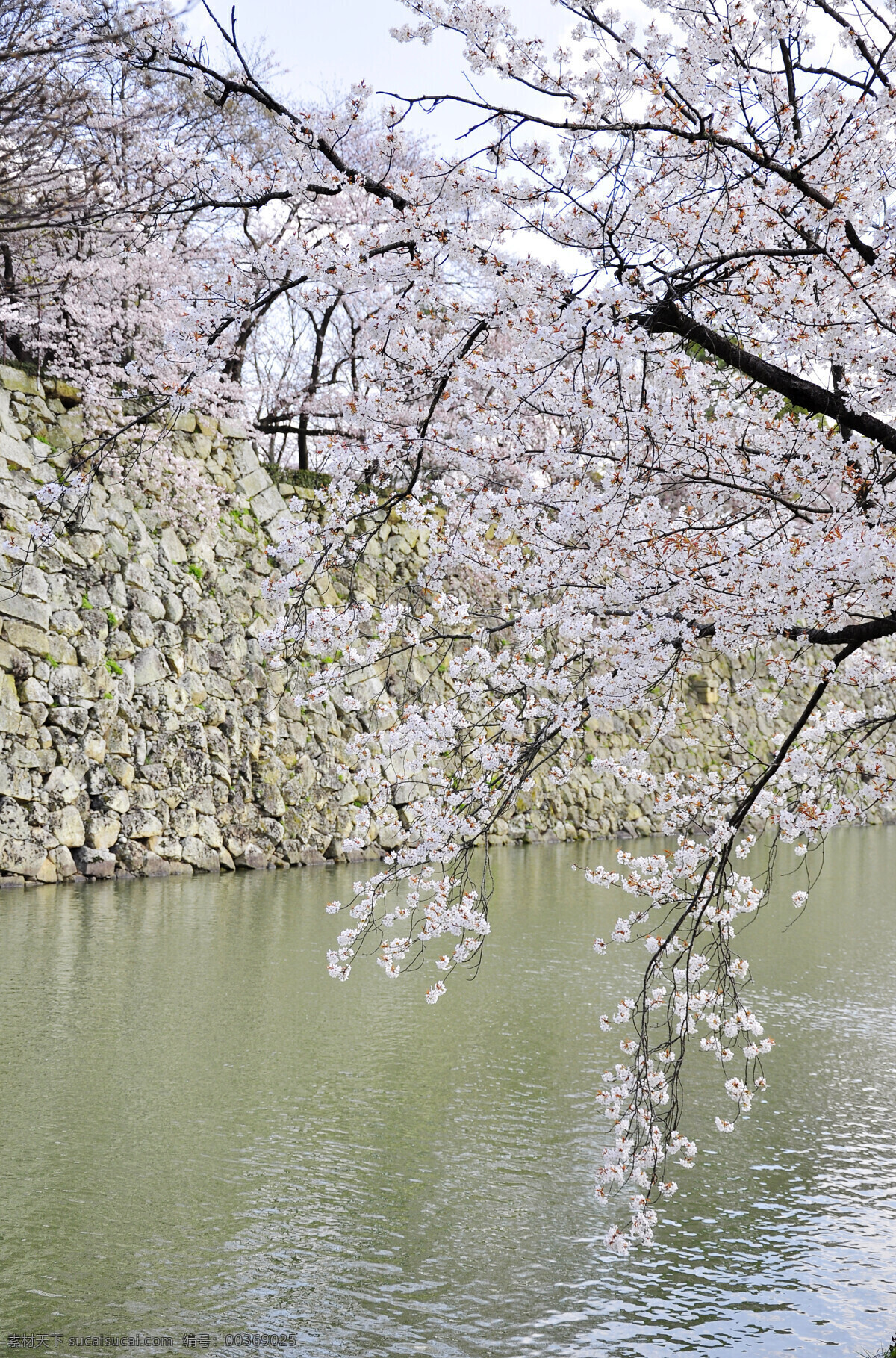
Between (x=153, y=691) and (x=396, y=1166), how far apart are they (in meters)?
7.25

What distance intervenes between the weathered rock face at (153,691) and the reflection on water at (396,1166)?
249cm

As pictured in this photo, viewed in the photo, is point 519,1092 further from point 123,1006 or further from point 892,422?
point 892,422

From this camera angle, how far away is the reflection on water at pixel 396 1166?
9.64 ft

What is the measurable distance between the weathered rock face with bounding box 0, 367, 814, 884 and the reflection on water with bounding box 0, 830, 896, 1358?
8.18 ft

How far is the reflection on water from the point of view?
2938 mm

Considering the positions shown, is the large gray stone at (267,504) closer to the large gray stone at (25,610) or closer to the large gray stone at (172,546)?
the large gray stone at (172,546)

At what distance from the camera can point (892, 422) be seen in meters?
3.29

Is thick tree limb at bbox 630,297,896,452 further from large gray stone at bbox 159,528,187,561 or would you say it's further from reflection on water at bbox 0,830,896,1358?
large gray stone at bbox 159,528,187,561

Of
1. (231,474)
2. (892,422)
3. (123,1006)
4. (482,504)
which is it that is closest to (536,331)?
(892,422)

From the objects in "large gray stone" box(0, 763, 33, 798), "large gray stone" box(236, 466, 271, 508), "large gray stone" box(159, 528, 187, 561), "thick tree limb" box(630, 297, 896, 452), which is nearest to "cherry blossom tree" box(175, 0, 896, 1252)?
"thick tree limb" box(630, 297, 896, 452)

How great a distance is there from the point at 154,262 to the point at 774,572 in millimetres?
10535

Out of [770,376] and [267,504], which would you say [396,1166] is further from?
[267,504]

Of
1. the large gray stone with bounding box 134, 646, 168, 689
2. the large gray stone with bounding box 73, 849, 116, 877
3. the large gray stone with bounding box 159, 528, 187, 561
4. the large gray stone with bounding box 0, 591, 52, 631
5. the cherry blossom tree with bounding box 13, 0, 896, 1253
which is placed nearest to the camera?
the cherry blossom tree with bounding box 13, 0, 896, 1253

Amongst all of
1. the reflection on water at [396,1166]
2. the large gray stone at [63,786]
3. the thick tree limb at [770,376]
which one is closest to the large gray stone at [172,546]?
the large gray stone at [63,786]
